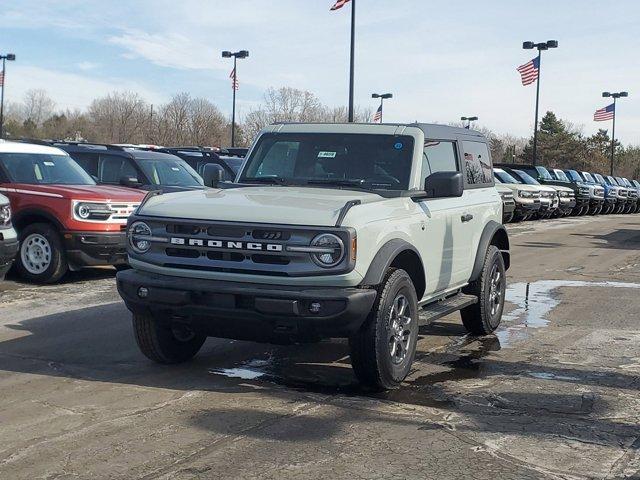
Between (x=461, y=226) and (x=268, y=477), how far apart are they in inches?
150

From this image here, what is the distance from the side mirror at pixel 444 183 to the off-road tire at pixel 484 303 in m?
1.66

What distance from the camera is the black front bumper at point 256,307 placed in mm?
5527

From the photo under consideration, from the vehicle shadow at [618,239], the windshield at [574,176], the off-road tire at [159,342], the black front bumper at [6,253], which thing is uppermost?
the windshield at [574,176]

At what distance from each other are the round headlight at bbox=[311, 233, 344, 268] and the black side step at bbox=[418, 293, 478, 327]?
1.25 metres

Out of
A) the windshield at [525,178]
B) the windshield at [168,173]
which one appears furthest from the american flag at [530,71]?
the windshield at [168,173]

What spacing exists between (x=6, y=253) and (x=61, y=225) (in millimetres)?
1720

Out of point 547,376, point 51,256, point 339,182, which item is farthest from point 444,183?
point 51,256

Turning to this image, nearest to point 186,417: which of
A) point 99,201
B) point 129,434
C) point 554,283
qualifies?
point 129,434

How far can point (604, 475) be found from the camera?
454 centimetres

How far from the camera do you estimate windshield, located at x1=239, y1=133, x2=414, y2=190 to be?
693cm

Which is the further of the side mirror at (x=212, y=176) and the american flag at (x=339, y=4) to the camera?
the american flag at (x=339, y=4)

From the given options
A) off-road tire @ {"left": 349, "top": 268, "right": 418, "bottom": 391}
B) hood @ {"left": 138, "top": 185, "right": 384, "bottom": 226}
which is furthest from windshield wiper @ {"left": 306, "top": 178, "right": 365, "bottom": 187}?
off-road tire @ {"left": 349, "top": 268, "right": 418, "bottom": 391}

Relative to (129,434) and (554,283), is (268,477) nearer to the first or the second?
(129,434)

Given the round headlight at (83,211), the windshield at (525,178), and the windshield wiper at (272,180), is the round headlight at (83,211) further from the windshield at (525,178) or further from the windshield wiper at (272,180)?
the windshield at (525,178)
